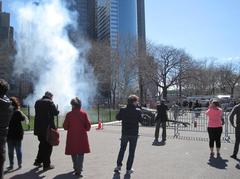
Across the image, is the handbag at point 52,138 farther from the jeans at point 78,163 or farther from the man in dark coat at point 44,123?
the jeans at point 78,163

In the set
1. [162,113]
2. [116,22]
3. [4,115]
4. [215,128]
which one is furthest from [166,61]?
[4,115]

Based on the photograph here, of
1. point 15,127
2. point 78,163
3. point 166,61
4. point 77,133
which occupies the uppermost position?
point 166,61

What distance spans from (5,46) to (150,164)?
4745 centimetres

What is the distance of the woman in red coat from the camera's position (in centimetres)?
870

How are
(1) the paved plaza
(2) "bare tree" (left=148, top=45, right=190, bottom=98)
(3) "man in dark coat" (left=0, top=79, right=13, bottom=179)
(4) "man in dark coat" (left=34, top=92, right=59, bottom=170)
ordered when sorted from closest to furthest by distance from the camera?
(3) "man in dark coat" (left=0, top=79, right=13, bottom=179) → (1) the paved plaza → (4) "man in dark coat" (left=34, top=92, right=59, bottom=170) → (2) "bare tree" (left=148, top=45, right=190, bottom=98)

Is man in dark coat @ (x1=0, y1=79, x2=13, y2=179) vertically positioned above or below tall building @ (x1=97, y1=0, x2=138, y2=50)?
below

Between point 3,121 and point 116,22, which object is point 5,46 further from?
point 3,121

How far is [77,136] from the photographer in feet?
28.8

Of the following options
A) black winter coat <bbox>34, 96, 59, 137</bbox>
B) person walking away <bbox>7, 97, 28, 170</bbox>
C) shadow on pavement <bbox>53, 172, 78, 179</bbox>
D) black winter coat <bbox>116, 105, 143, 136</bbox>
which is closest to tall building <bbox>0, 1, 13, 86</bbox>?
person walking away <bbox>7, 97, 28, 170</bbox>

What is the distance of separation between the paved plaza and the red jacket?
0.55 metres

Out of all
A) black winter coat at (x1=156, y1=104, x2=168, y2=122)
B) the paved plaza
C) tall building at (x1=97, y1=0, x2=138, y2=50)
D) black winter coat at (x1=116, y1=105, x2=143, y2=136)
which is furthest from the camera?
tall building at (x1=97, y1=0, x2=138, y2=50)

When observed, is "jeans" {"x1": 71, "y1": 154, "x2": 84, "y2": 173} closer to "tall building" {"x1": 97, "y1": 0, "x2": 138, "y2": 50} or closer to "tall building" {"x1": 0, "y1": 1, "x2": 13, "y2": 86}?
"tall building" {"x1": 97, "y1": 0, "x2": 138, "y2": 50}

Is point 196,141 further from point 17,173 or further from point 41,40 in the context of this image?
point 41,40

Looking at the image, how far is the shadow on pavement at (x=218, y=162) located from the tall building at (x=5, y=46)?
1744 inches
